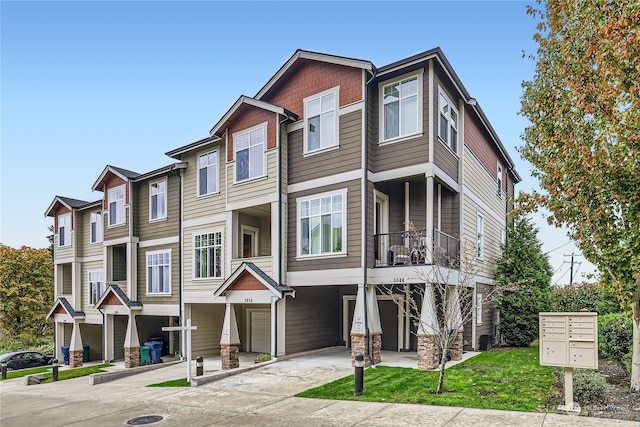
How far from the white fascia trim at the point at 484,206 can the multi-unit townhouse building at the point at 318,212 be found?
5 centimetres

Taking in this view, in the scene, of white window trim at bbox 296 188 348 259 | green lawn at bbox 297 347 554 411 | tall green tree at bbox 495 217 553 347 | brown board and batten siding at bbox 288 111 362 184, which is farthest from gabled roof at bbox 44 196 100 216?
tall green tree at bbox 495 217 553 347

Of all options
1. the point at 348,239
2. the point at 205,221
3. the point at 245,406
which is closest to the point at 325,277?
the point at 348,239

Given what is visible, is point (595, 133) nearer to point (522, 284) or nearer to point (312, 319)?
point (522, 284)

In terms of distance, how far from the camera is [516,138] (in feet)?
45.9

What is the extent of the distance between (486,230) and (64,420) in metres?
16.7

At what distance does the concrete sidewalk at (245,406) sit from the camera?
26.9 ft

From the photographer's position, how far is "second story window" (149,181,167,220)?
2167cm

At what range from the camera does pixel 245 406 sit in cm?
1024

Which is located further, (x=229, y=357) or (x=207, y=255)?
(x=207, y=255)

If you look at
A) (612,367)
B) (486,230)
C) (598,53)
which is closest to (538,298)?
(486,230)

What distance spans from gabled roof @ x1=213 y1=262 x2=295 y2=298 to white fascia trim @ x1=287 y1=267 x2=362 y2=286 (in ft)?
1.31

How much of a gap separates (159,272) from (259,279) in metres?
7.91

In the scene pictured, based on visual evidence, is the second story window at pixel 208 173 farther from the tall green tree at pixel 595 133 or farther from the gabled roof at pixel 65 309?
the tall green tree at pixel 595 133

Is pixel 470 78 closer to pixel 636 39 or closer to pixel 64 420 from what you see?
pixel 636 39
